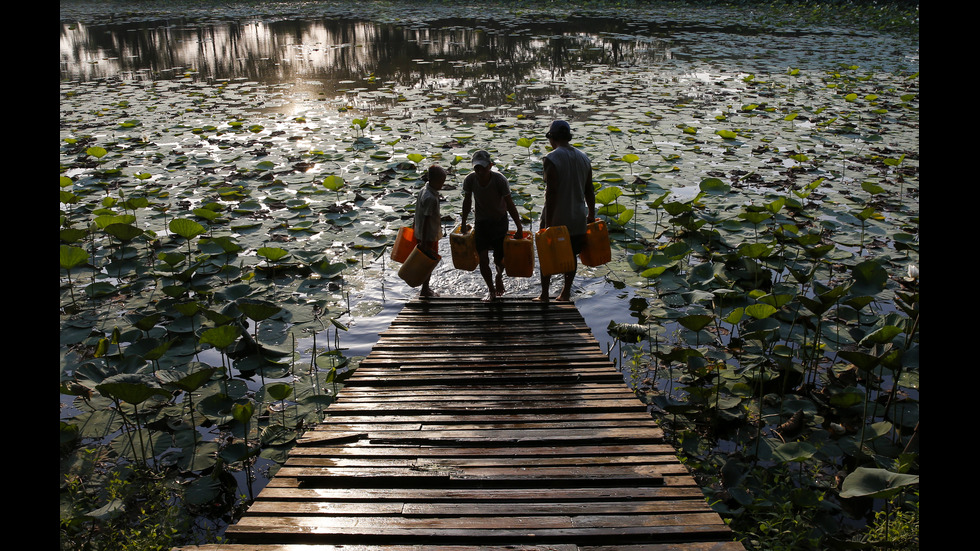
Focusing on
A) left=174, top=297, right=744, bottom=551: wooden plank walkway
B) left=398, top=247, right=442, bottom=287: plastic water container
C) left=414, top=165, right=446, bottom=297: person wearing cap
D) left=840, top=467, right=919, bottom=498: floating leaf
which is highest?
left=414, top=165, right=446, bottom=297: person wearing cap

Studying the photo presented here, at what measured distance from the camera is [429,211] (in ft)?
14.4

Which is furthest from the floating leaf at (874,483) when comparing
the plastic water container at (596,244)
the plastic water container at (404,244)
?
the plastic water container at (404,244)

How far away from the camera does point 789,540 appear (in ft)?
8.86

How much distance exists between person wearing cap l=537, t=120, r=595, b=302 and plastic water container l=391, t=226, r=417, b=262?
97cm

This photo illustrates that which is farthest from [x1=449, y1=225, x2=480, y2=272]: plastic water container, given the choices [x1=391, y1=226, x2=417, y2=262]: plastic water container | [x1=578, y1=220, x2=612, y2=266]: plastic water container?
[x1=578, y1=220, x2=612, y2=266]: plastic water container

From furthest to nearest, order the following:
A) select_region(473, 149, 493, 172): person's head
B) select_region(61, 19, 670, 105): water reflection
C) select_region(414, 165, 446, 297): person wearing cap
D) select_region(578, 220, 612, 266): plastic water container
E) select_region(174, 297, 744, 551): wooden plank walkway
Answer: select_region(61, 19, 670, 105): water reflection, select_region(578, 220, 612, 266): plastic water container, select_region(414, 165, 446, 297): person wearing cap, select_region(473, 149, 493, 172): person's head, select_region(174, 297, 744, 551): wooden plank walkway

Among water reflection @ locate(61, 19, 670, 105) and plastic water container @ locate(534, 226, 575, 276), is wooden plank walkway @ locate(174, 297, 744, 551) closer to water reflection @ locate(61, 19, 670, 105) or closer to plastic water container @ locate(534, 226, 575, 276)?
plastic water container @ locate(534, 226, 575, 276)

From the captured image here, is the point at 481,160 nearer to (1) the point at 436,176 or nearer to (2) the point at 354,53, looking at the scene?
(1) the point at 436,176

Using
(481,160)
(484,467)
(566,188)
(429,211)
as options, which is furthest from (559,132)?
(484,467)

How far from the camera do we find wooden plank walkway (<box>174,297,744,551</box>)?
221 centimetres

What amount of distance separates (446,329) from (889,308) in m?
3.18
